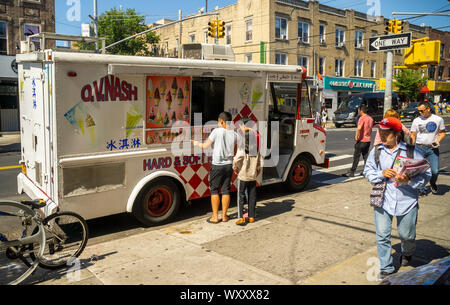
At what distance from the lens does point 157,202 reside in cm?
668

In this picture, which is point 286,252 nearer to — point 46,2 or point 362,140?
point 362,140

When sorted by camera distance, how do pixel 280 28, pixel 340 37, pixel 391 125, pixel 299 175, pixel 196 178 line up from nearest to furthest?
pixel 391 125
pixel 196 178
pixel 299 175
pixel 280 28
pixel 340 37

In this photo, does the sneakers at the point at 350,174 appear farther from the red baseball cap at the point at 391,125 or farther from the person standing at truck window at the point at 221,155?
the red baseball cap at the point at 391,125

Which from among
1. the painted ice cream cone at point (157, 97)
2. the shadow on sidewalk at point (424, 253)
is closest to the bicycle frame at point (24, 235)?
the painted ice cream cone at point (157, 97)

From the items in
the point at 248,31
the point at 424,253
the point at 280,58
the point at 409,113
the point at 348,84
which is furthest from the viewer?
the point at 348,84

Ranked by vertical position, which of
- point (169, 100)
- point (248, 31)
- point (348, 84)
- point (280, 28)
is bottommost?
point (169, 100)

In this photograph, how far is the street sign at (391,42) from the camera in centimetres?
922

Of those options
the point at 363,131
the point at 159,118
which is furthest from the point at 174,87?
the point at 363,131

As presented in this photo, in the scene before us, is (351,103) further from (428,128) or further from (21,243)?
Result: (21,243)

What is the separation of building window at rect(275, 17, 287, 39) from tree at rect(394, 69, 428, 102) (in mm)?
17701

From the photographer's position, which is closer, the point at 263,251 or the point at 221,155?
the point at 263,251

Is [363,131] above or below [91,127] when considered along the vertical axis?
below

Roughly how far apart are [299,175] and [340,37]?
33.8m

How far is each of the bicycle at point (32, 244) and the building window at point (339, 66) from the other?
123 feet
